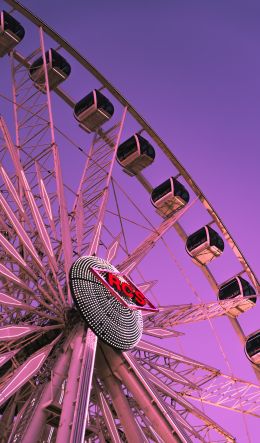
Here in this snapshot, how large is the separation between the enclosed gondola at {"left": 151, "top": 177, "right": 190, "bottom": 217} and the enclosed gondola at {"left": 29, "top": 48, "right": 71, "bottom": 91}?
476 cm

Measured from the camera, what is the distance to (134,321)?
15953mm

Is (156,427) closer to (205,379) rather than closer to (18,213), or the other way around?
(205,379)

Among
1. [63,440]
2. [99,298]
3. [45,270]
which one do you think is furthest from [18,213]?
[63,440]

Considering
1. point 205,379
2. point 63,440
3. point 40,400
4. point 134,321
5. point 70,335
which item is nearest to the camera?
point 63,440

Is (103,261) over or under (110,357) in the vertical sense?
over

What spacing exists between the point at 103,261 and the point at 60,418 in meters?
4.51

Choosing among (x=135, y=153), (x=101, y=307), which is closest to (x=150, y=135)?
→ (x=135, y=153)

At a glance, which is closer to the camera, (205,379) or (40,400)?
(40,400)

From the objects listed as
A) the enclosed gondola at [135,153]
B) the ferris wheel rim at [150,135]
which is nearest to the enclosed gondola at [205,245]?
the ferris wheel rim at [150,135]

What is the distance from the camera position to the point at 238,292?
22328mm

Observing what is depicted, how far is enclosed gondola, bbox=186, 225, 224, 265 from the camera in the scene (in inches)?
886

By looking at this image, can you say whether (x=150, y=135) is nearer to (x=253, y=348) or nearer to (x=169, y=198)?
(x=169, y=198)

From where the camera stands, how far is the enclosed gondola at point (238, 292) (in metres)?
22.3

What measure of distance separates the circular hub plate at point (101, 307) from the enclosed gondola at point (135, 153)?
6957 mm
